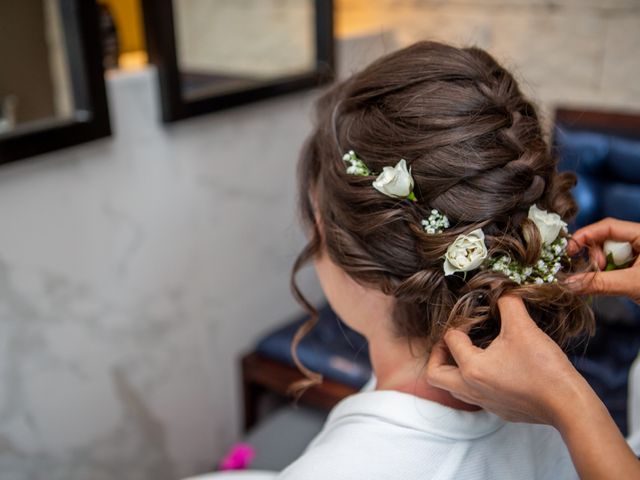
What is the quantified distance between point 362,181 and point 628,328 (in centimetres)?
141

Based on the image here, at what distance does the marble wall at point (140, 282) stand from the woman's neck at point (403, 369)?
0.81m

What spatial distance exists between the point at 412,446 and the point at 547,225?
32 centimetres

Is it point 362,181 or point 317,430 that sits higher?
point 362,181

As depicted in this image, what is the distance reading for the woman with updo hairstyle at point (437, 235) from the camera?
2.68ft

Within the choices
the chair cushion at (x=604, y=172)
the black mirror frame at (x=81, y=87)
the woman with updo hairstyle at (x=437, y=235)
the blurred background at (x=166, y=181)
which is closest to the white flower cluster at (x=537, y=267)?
the woman with updo hairstyle at (x=437, y=235)

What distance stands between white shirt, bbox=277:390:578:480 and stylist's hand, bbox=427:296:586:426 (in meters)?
0.14

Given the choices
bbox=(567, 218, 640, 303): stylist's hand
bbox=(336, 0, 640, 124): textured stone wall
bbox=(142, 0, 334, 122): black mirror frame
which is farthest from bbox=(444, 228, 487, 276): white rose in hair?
bbox=(336, 0, 640, 124): textured stone wall

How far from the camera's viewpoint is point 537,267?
83cm

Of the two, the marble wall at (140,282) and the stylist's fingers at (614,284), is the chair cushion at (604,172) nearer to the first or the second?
the marble wall at (140,282)

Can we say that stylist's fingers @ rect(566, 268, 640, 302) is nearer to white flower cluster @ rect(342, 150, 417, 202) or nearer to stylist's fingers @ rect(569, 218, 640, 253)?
stylist's fingers @ rect(569, 218, 640, 253)

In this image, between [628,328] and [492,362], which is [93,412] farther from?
[628,328]

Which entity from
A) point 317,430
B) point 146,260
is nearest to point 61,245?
point 146,260

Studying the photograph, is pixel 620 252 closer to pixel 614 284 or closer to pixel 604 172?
pixel 614 284

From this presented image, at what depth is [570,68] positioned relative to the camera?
219 centimetres
